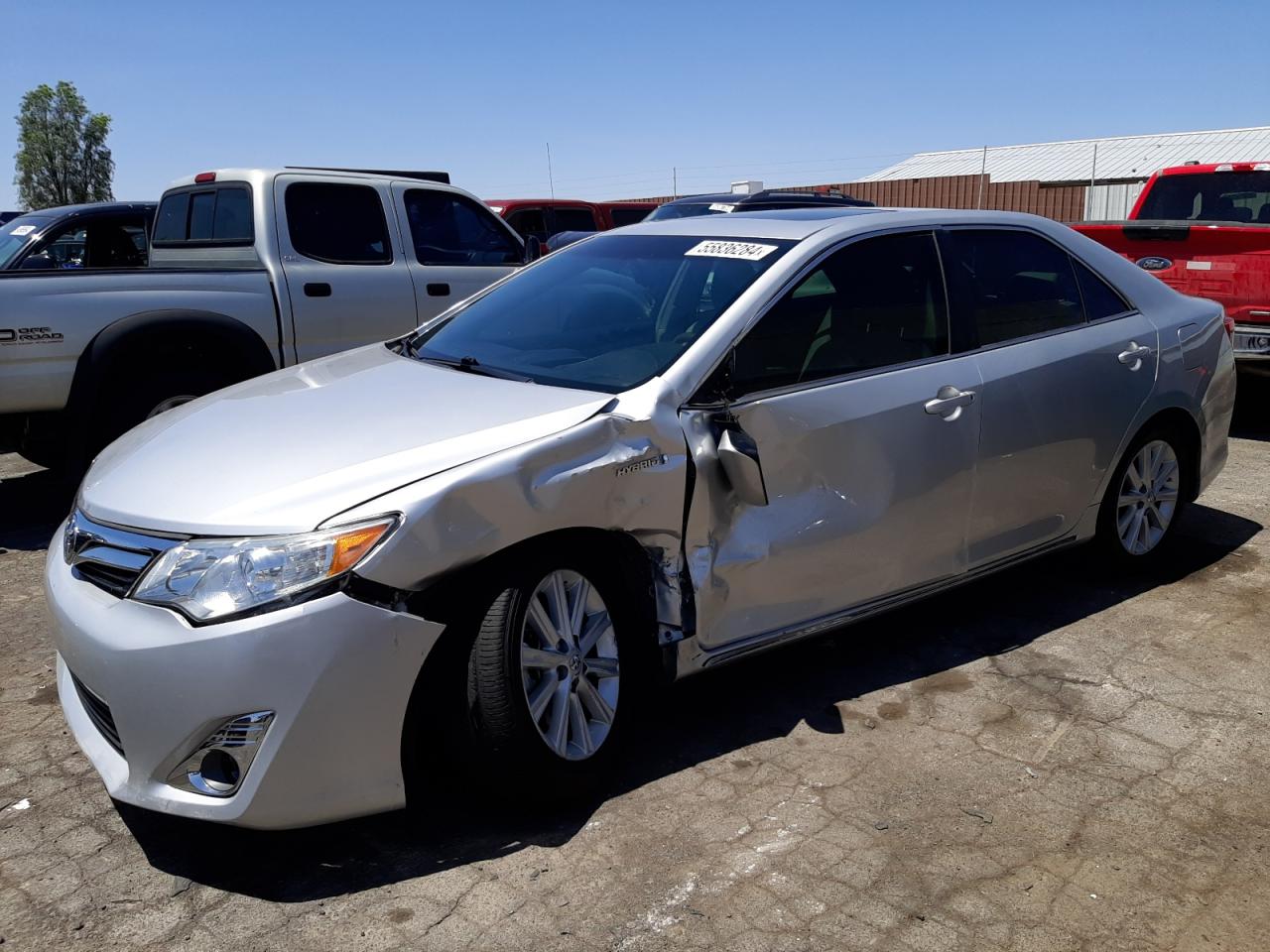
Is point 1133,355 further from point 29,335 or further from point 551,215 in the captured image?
point 551,215

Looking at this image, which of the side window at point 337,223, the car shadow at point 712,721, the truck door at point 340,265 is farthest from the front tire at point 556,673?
the side window at point 337,223

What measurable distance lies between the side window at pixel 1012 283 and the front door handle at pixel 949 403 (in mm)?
300

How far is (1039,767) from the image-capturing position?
354 cm

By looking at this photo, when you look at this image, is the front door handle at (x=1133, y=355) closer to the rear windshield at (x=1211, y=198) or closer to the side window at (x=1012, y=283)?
the side window at (x=1012, y=283)

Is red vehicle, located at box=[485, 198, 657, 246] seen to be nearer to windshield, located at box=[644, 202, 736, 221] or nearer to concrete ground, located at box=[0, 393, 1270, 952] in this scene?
windshield, located at box=[644, 202, 736, 221]

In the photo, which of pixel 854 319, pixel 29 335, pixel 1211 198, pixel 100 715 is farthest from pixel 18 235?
pixel 1211 198

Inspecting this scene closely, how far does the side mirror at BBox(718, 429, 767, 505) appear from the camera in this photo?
136 inches

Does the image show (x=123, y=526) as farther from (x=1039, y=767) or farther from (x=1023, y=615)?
(x=1023, y=615)

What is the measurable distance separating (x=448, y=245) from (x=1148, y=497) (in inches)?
188

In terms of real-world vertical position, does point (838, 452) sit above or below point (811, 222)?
below

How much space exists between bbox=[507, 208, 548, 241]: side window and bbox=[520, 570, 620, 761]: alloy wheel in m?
12.9

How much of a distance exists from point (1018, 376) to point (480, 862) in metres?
2.67

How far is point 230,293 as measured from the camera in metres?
6.55

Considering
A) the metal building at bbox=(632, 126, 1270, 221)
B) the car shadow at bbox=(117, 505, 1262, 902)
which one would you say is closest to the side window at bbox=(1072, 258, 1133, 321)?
the car shadow at bbox=(117, 505, 1262, 902)
